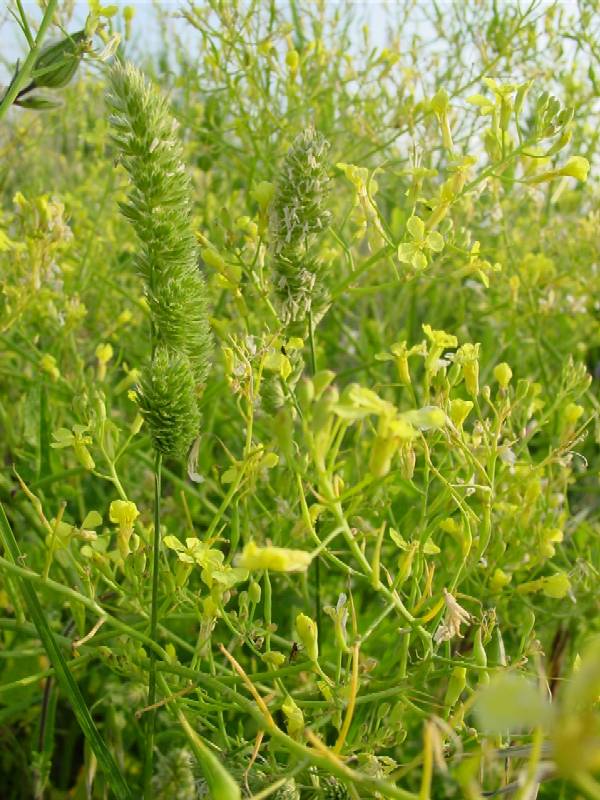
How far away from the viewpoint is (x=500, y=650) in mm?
674

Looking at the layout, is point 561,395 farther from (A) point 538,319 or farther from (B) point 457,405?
(A) point 538,319

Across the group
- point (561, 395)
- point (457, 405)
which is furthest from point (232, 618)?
point (561, 395)

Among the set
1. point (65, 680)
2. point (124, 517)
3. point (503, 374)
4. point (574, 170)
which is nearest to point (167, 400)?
point (124, 517)

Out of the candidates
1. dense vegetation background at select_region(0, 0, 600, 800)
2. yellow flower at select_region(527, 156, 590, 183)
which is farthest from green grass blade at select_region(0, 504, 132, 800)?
yellow flower at select_region(527, 156, 590, 183)

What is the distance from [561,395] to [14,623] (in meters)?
0.58

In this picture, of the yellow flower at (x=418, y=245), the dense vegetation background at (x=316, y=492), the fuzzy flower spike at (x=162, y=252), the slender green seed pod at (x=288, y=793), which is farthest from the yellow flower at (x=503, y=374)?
the slender green seed pod at (x=288, y=793)

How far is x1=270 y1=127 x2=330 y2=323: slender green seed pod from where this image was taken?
74cm

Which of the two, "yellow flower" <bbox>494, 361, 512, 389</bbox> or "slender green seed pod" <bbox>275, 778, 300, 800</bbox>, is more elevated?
"yellow flower" <bbox>494, 361, 512, 389</bbox>

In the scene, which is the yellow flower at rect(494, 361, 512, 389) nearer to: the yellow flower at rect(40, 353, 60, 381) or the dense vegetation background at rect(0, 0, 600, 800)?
the dense vegetation background at rect(0, 0, 600, 800)

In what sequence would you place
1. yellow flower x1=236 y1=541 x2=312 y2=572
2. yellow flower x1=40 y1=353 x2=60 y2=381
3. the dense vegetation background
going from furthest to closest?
yellow flower x1=40 y1=353 x2=60 y2=381
the dense vegetation background
yellow flower x1=236 y1=541 x2=312 y2=572

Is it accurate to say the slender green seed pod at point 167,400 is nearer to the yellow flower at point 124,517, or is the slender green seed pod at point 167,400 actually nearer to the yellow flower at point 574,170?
the yellow flower at point 124,517

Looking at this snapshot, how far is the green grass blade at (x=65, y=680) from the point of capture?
67 centimetres

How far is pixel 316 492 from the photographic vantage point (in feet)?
2.08

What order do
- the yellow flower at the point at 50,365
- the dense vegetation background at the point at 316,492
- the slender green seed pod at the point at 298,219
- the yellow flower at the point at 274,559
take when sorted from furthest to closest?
the yellow flower at the point at 50,365 < the slender green seed pod at the point at 298,219 < the dense vegetation background at the point at 316,492 < the yellow flower at the point at 274,559
